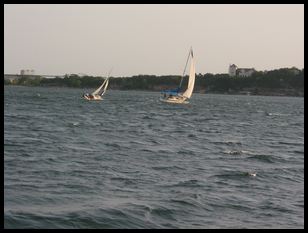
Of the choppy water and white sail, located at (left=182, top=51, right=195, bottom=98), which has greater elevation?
white sail, located at (left=182, top=51, right=195, bottom=98)

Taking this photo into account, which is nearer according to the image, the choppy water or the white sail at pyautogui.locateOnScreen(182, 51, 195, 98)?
the choppy water

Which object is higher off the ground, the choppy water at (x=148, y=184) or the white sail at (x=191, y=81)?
the white sail at (x=191, y=81)

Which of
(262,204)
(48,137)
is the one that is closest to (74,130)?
(48,137)

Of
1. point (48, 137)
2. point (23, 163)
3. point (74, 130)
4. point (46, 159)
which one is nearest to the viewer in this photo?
point (23, 163)

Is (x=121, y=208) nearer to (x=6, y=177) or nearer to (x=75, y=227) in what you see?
(x=75, y=227)

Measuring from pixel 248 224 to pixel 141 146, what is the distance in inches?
733

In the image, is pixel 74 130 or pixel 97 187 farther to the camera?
pixel 74 130

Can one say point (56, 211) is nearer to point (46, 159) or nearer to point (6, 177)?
point (6, 177)

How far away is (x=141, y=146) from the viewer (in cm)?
3422

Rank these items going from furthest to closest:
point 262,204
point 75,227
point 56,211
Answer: point 262,204 < point 56,211 < point 75,227

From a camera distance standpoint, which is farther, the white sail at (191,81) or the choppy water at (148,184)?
the white sail at (191,81)

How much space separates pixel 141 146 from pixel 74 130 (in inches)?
452

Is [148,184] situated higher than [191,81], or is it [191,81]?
[191,81]

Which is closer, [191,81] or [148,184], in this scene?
[148,184]
